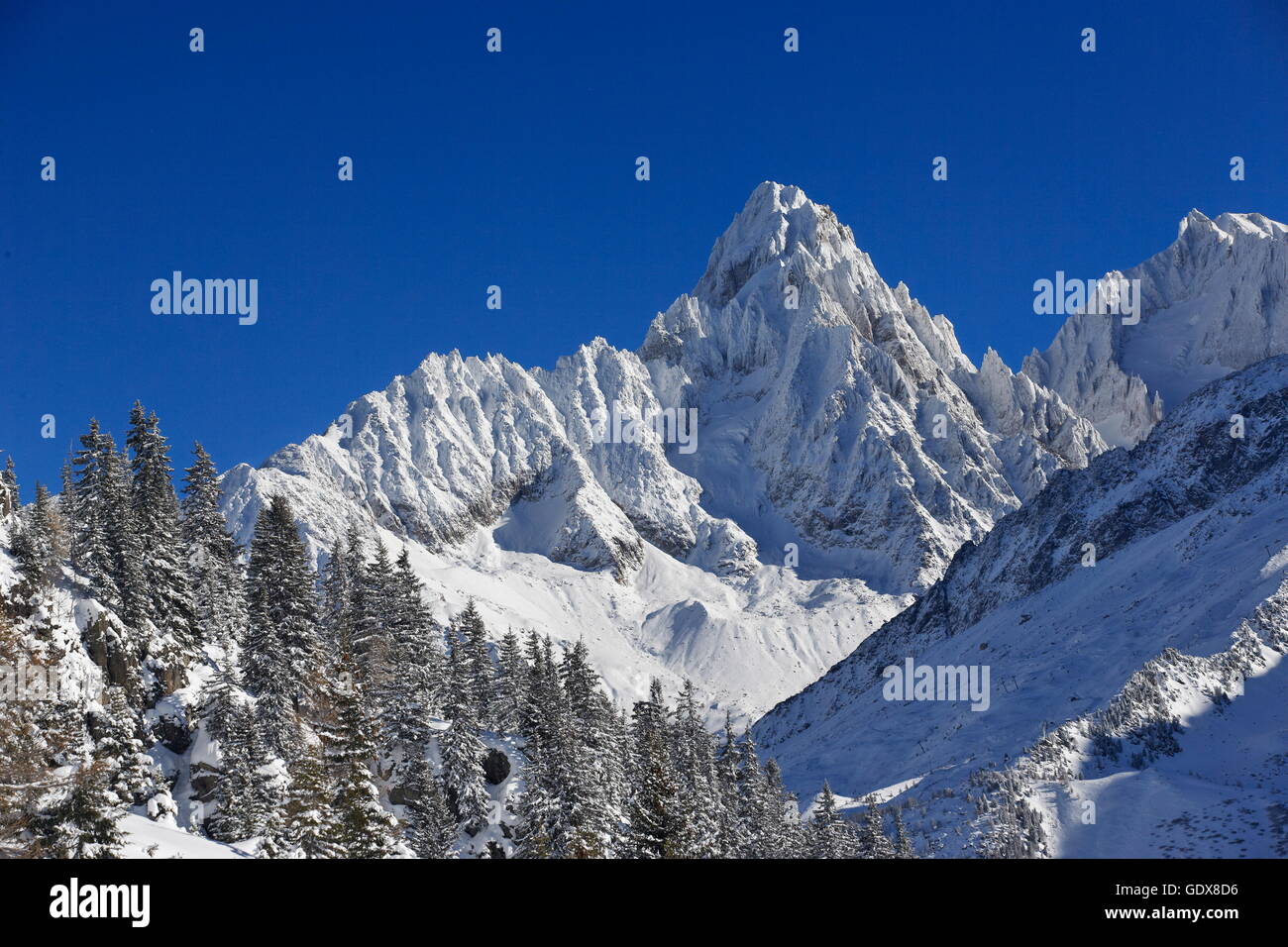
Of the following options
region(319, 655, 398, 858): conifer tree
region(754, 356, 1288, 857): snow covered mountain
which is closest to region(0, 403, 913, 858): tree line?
region(319, 655, 398, 858): conifer tree

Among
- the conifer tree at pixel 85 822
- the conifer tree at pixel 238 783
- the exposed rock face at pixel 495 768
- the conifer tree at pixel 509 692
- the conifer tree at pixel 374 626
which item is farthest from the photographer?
the conifer tree at pixel 509 692

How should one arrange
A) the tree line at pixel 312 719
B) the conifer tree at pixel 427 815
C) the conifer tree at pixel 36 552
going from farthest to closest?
the conifer tree at pixel 427 815
the conifer tree at pixel 36 552
the tree line at pixel 312 719

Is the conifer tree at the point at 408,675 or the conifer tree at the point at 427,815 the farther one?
Result: the conifer tree at the point at 408,675

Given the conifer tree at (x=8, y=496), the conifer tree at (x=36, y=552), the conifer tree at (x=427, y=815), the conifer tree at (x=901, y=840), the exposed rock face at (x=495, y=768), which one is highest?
the conifer tree at (x=8, y=496)

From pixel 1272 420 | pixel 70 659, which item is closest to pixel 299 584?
pixel 70 659

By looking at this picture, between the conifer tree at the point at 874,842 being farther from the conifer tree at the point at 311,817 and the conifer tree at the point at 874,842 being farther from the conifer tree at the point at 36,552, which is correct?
the conifer tree at the point at 36,552

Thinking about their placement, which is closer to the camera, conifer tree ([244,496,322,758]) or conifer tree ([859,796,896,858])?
conifer tree ([859,796,896,858])

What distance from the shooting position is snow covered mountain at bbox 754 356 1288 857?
1586 inches

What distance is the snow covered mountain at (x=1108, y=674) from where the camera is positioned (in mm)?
40281

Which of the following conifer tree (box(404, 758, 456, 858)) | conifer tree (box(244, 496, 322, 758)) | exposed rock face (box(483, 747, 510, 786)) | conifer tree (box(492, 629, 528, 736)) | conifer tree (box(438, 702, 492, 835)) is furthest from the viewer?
conifer tree (box(492, 629, 528, 736))

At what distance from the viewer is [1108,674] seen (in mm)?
60344

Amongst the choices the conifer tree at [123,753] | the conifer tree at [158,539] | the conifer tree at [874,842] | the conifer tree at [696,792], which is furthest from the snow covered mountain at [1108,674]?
the conifer tree at [158,539]

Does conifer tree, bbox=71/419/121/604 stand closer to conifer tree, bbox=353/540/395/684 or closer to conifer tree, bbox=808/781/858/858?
conifer tree, bbox=353/540/395/684

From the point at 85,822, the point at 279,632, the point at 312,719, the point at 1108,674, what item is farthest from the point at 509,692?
the point at 85,822
